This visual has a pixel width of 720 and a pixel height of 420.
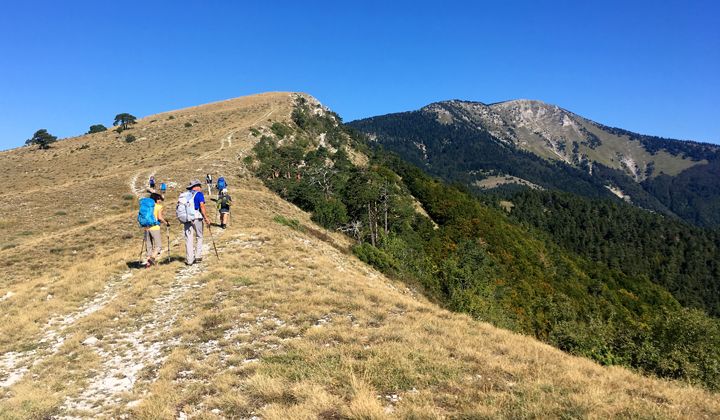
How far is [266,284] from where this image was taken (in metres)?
14.6

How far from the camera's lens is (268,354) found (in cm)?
914

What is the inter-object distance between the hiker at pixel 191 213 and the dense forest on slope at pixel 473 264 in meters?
14.7

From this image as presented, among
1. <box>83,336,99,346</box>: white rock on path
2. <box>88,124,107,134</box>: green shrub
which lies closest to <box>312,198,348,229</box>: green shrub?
<box>83,336,99,346</box>: white rock on path

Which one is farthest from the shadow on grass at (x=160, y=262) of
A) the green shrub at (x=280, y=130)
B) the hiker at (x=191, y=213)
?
the green shrub at (x=280, y=130)

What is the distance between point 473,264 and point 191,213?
5814 cm

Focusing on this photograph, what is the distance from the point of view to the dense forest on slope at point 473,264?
2786 cm

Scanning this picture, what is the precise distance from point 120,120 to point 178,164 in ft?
215

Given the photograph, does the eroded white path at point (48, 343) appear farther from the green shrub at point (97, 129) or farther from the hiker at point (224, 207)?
the green shrub at point (97, 129)

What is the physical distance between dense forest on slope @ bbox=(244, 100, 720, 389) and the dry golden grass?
33.7 feet

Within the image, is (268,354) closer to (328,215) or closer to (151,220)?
(151,220)

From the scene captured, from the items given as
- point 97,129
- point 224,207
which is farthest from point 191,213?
point 97,129

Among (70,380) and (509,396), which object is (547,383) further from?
(70,380)

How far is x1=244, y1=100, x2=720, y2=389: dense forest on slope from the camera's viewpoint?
27.9m

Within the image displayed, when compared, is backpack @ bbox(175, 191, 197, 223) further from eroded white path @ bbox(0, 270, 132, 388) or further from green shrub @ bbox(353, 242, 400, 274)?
green shrub @ bbox(353, 242, 400, 274)
